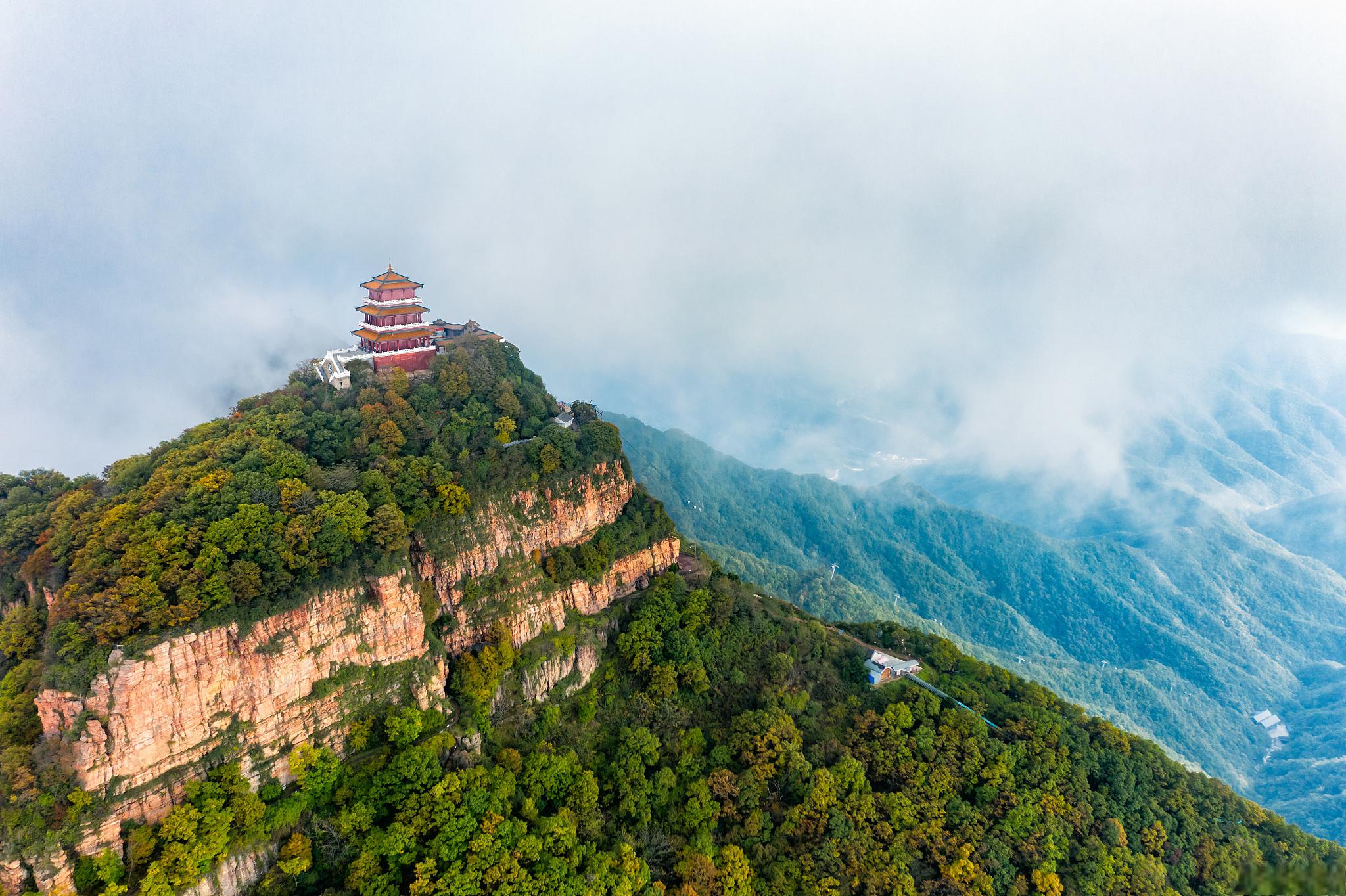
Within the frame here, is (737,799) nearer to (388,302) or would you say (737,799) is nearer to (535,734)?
(535,734)

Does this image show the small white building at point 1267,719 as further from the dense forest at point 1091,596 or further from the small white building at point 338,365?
the small white building at point 338,365

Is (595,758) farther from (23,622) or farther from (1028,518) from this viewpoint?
Result: (1028,518)

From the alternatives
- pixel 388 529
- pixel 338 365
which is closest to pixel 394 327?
pixel 338 365

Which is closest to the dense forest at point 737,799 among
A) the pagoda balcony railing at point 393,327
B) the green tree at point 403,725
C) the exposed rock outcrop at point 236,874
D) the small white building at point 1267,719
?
the green tree at point 403,725

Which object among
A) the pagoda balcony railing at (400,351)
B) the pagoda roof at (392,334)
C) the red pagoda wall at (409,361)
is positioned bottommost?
the red pagoda wall at (409,361)

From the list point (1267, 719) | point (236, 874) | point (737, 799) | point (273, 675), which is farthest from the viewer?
point (1267, 719)

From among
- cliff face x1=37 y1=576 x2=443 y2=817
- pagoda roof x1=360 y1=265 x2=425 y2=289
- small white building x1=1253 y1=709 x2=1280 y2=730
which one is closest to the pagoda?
pagoda roof x1=360 y1=265 x2=425 y2=289
